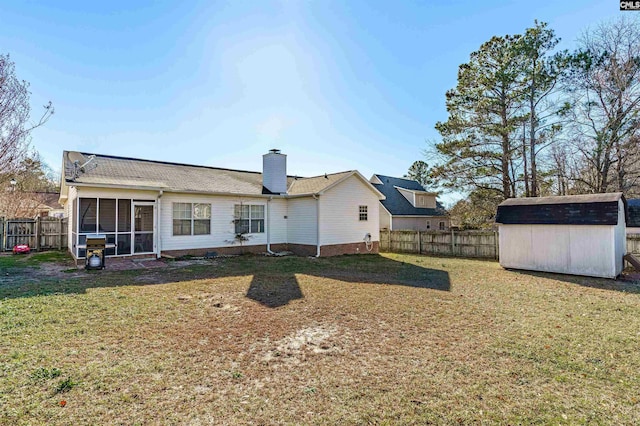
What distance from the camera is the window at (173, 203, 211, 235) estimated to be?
40.1 feet

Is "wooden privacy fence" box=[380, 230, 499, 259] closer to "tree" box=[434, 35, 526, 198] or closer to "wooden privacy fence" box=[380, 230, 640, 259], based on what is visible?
"wooden privacy fence" box=[380, 230, 640, 259]

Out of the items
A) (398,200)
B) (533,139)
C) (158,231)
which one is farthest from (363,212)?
(398,200)

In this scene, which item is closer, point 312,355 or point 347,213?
point 312,355

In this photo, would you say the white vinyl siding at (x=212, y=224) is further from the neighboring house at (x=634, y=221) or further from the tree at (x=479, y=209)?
the neighboring house at (x=634, y=221)

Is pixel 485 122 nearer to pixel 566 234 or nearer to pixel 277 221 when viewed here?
pixel 566 234

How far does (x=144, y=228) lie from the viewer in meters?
11.5

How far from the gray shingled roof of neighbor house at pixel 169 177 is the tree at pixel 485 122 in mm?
8027

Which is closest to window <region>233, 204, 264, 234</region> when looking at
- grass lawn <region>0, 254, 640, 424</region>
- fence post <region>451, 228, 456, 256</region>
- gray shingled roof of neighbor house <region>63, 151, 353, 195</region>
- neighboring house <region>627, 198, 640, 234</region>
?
gray shingled roof of neighbor house <region>63, 151, 353, 195</region>

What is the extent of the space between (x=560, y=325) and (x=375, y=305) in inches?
124

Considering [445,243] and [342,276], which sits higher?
[445,243]

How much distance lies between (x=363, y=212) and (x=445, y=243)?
4686 millimetres

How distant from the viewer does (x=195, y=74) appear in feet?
38.4

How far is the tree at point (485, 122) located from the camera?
16.8 meters

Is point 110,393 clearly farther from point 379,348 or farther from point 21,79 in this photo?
point 21,79
